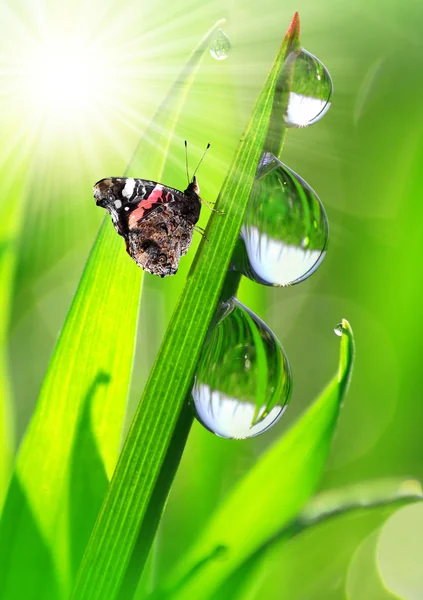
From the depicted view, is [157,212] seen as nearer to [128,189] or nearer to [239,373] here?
[128,189]

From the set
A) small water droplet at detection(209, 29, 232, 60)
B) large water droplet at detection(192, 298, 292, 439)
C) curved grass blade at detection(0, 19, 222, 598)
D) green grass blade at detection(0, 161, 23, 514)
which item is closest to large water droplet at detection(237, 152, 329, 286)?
large water droplet at detection(192, 298, 292, 439)

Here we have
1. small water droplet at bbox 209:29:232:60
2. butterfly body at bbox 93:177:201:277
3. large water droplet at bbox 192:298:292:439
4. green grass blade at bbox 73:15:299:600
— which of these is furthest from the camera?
butterfly body at bbox 93:177:201:277

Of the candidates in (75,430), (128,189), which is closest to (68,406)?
(75,430)

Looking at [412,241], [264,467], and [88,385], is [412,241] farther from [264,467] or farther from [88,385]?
[88,385]

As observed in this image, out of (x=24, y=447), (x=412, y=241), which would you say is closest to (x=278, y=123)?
(x=24, y=447)

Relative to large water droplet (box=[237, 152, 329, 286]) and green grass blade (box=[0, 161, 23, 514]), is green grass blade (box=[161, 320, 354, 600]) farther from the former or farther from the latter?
green grass blade (box=[0, 161, 23, 514])
